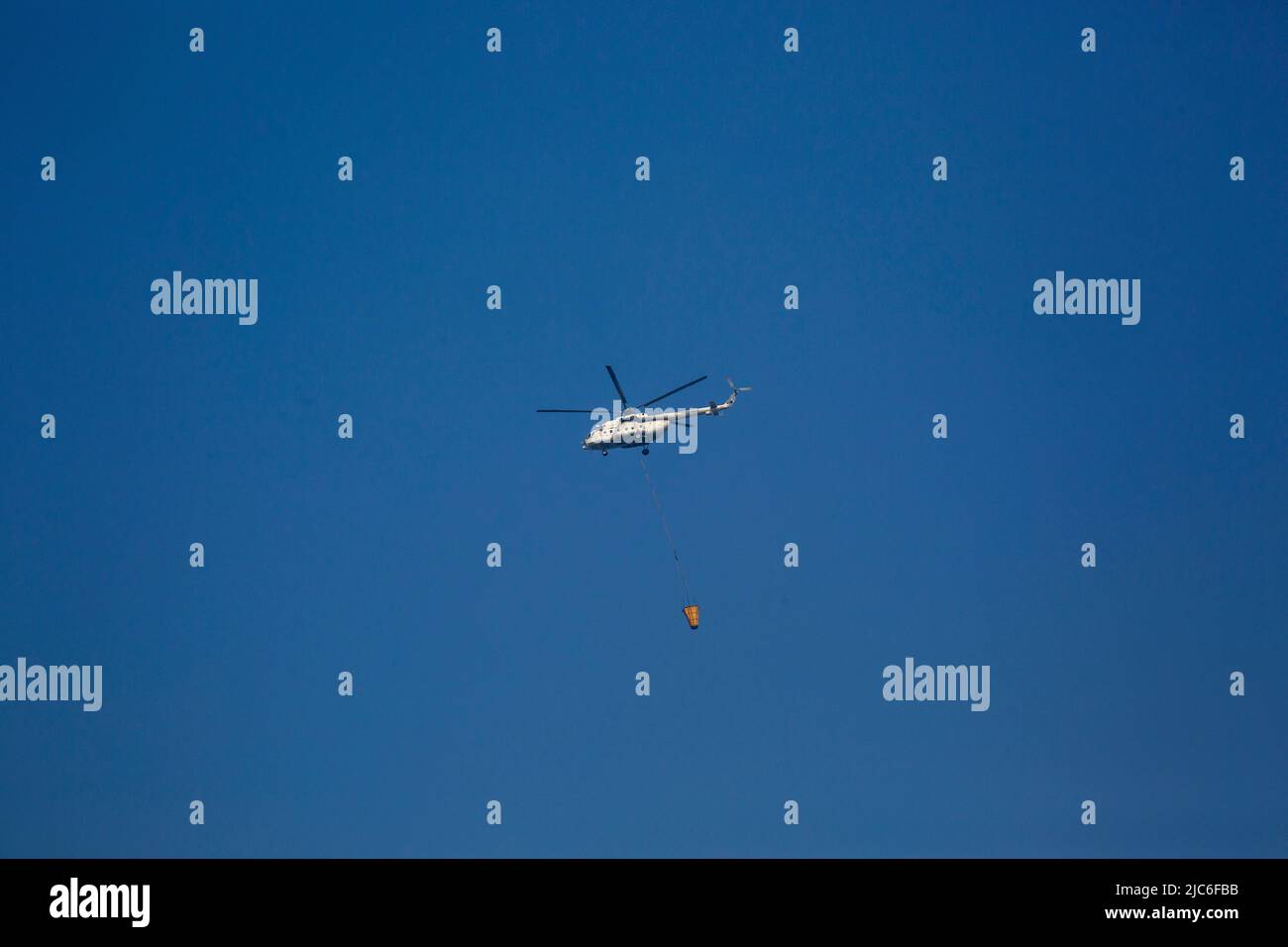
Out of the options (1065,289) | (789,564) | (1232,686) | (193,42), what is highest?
(193,42)

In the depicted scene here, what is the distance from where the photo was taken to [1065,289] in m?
75.6

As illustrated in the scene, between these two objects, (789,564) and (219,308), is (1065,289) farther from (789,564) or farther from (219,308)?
(219,308)

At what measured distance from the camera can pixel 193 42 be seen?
247 feet
